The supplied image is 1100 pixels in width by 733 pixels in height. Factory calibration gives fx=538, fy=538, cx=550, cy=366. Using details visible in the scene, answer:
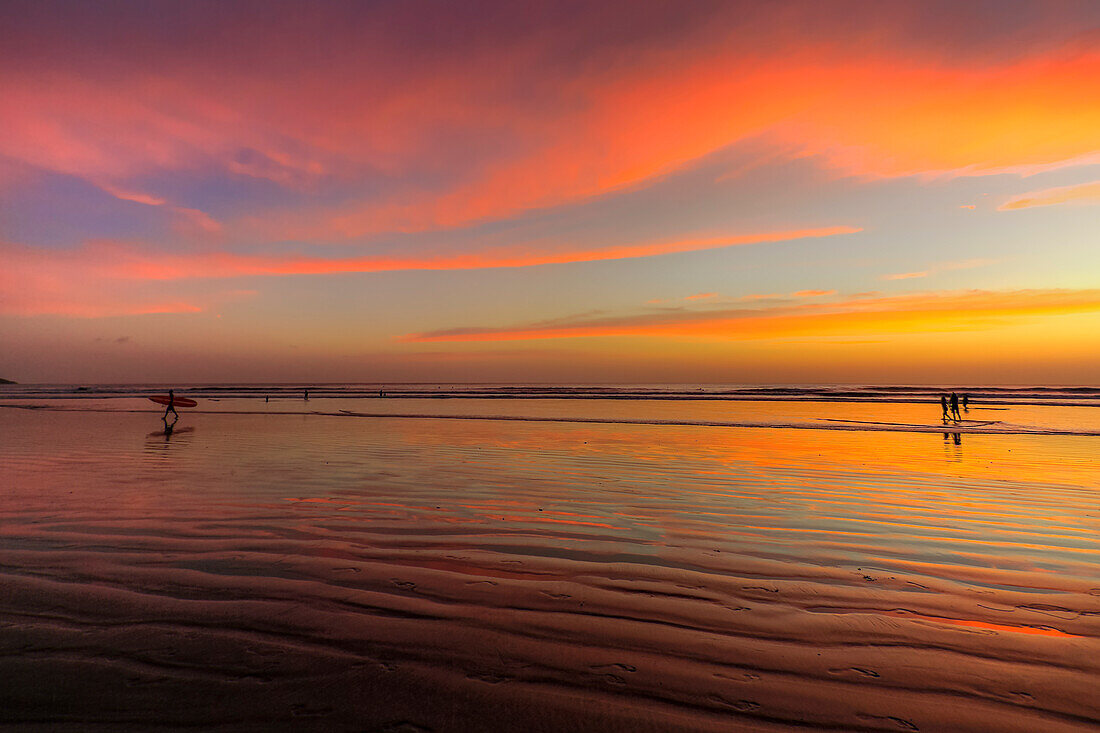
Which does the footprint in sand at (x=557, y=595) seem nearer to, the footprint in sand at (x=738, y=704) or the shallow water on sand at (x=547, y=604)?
the shallow water on sand at (x=547, y=604)

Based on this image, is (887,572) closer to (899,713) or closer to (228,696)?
(899,713)

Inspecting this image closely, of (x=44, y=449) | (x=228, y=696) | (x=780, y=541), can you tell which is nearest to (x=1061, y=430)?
(x=780, y=541)

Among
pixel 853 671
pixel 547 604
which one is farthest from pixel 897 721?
pixel 547 604

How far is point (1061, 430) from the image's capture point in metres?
26.0

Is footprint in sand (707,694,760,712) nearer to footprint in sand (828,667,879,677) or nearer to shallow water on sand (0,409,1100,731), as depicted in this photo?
shallow water on sand (0,409,1100,731)

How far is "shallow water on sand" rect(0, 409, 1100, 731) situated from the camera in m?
3.57

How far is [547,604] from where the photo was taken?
5.32m

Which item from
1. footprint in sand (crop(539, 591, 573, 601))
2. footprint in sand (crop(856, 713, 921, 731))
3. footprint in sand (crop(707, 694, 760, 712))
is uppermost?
footprint in sand (crop(707, 694, 760, 712))

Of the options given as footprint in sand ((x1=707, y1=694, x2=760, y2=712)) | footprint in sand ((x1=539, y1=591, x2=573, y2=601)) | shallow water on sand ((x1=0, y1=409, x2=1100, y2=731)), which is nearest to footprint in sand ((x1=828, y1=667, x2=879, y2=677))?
shallow water on sand ((x1=0, y1=409, x2=1100, y2=731))

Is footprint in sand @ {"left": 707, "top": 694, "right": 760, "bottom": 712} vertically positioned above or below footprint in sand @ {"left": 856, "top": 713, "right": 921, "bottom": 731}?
above

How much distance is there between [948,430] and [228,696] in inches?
1218

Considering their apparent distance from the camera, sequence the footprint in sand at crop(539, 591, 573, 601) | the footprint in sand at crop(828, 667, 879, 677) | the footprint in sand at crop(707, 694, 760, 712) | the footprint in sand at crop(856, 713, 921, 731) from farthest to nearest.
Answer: the footprint in sand at crop(539, 591, 573, 601) < the footprint in sand at crop(828, 667, 879, 677) < the footprint in sand at crop(707, 694, 760, 712) < the footprint in sand at crop(856, 713, 921, 731)

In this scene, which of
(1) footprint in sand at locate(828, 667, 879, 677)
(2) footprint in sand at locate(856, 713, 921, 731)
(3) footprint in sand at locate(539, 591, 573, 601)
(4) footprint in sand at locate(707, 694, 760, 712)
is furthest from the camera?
(3) footprint in sand at locate(539, 591, 573, 601)

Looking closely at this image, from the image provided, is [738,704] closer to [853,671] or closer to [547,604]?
[853,671]
